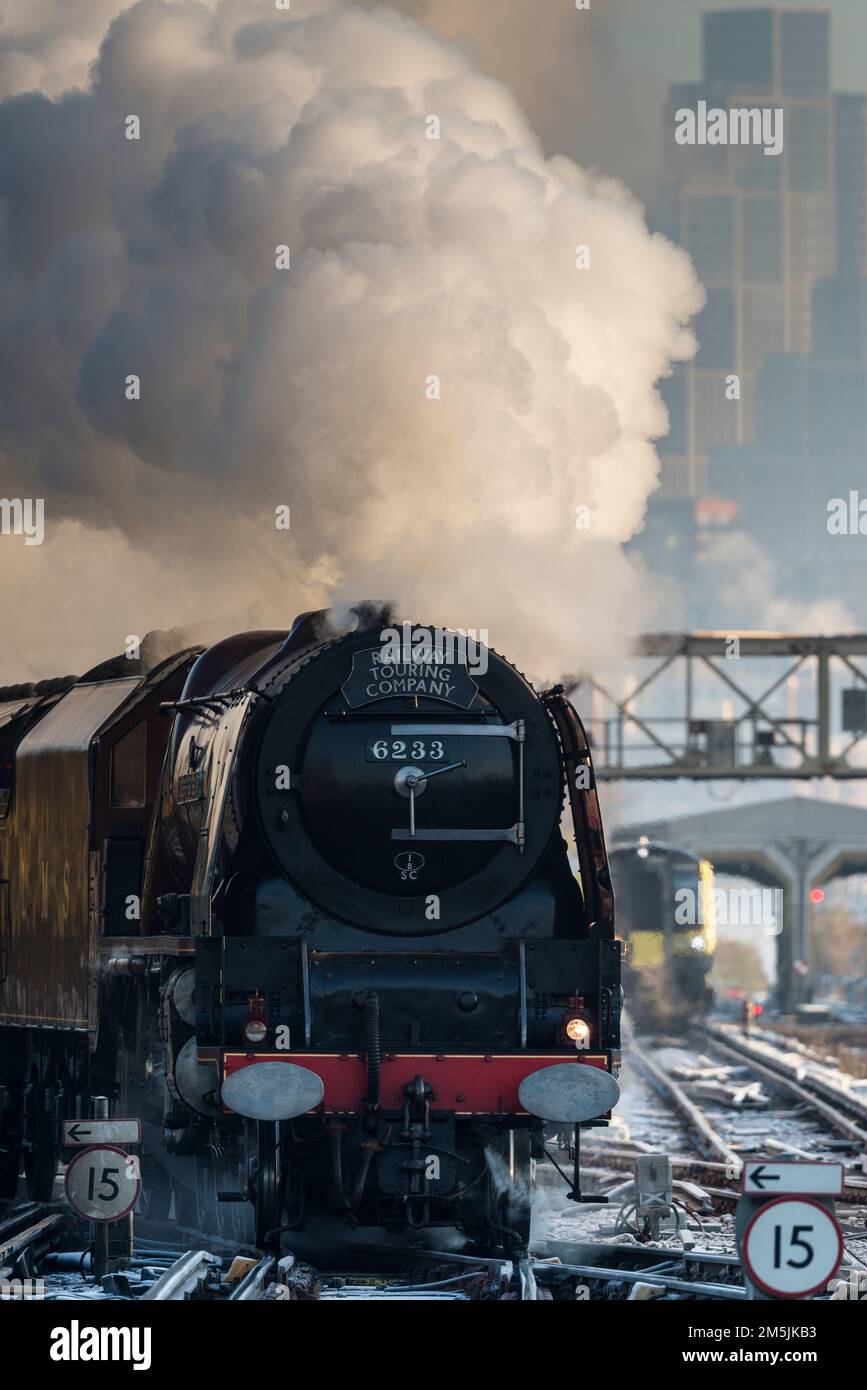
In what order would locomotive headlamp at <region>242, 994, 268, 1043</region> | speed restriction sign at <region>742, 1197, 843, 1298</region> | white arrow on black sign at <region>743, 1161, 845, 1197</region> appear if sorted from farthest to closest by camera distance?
locomotive headlamp at <region>242, 994, 268, 1043</region>, white arrow on black sign at <region>743, 1161, 845, 1197</region>, speed restriction sign at <region>742, 1197, 843, 1298</region>

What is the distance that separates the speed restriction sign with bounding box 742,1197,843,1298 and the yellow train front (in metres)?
30.5

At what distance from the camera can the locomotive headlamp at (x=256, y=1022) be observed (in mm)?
11547

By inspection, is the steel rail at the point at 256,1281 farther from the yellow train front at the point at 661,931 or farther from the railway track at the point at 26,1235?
the yellow train front at the point at 661,931

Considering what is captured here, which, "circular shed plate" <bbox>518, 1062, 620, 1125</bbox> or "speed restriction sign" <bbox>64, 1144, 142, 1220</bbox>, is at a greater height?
"circular shed plate" <bbox>518, 1062, 620, 1125</bbox>

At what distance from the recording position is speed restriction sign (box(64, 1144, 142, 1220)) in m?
11.5

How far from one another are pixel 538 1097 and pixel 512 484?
15.2 feet

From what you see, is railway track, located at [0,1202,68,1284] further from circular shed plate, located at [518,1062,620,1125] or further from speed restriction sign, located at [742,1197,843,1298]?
speed restriction sign, located at [742,1197,843,1298]

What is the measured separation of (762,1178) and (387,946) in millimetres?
3664

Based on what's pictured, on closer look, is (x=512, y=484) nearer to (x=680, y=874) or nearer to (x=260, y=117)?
(x=260, y=117)

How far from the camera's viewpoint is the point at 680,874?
40469 millimetres

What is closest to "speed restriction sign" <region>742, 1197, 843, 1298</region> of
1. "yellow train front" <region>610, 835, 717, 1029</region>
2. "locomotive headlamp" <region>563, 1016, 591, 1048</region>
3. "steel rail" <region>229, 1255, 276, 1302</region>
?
"steel rail" <region>229, 1255, 276, 1302</region>

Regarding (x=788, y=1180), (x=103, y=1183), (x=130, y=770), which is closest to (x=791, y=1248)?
(x=788, y=1180)

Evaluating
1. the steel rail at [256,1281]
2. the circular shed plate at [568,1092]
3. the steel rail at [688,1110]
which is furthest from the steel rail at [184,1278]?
the steel rail at [688,1110]
